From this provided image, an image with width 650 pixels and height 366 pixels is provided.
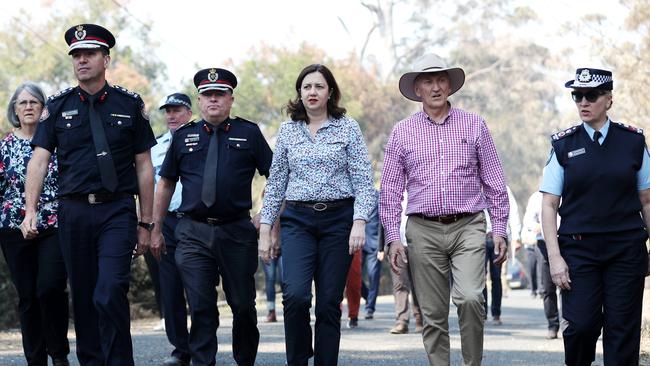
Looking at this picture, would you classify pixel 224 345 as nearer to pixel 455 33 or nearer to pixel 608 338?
pixel 608 338

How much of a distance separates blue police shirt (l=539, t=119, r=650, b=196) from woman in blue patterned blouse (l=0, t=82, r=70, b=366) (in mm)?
3746

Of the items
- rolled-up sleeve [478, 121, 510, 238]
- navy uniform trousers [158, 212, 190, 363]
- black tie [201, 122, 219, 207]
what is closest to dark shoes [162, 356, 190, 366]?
navy uniform trousers [158, 212, 190, 363]

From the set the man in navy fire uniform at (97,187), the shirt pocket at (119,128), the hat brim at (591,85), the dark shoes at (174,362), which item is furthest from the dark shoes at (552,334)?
the shirt pocket at (119,128)

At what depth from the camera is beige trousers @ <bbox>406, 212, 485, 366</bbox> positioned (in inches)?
347

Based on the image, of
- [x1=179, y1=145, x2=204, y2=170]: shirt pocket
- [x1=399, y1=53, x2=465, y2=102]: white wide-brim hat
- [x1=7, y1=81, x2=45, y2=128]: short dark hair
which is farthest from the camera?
[x1=7, y1=81, x2=45, y2=128]: short dark hair

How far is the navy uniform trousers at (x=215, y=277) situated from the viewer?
9.51m

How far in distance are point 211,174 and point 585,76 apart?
9.03 ft

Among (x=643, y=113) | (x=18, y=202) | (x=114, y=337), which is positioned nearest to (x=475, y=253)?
(x=114, y=337)

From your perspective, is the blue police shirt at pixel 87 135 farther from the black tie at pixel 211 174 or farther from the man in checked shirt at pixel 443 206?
the man in checked shirt at pixel 443 206

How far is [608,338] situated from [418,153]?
1.74 m

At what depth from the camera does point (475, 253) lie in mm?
8836

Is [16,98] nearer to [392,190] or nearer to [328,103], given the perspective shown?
[328,103]

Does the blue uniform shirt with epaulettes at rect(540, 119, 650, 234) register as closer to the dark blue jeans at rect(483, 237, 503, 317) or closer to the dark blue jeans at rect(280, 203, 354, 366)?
the dark blue jeans at rect(280, 203, 354, 366)

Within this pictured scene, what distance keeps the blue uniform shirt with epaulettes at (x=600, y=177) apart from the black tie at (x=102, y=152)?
113 inches
